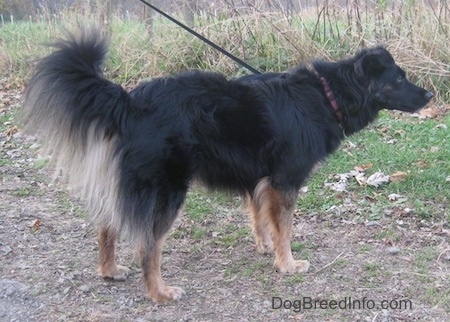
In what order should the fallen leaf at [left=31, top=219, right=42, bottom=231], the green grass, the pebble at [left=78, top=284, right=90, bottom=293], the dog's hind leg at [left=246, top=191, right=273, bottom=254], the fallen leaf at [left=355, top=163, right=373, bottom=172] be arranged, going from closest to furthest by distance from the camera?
the pebble at [left=78, top=284, right=90, bottom=293], the dog's hind leg at [left=246, top=191, right=273, bottom=254], the fallen leaf at [left=31, top=219, right=42, bottom=231], the green grass, the fallen leaf at [left=355, top=163, right=373, bottom=172]

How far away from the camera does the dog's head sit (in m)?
4.17

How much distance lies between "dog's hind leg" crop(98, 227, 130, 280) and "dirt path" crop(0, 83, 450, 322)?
0.07 meters

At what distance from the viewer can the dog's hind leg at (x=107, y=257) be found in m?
3.86

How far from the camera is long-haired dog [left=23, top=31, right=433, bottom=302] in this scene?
3330 mm

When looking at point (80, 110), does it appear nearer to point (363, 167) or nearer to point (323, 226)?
point (323, 226)

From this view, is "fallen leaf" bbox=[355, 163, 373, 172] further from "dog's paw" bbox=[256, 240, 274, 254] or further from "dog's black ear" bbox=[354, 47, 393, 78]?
"dog's paw" bbox=[256, 240, 274, 254]

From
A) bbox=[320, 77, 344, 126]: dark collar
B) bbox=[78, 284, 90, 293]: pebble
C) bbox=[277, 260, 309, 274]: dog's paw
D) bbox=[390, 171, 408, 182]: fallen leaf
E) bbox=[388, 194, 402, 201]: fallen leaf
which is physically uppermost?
bbox=[320, 77, 344, 126]: dark collar

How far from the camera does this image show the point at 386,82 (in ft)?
14.1

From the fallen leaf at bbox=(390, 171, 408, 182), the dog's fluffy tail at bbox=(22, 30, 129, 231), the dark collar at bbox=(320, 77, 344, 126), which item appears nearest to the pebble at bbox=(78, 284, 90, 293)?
the dog's fluffy tail at bbox=(22, 30, 129, 231)

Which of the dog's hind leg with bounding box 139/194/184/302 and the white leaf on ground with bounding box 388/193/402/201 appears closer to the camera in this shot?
the dog's hind leg with bounding box 139/194/184/302

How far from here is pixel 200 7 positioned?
28.9ft

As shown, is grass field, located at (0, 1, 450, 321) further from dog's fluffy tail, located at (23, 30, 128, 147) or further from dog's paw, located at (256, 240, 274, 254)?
dog's fluffy tail, located at (23, 30, 128, 147)

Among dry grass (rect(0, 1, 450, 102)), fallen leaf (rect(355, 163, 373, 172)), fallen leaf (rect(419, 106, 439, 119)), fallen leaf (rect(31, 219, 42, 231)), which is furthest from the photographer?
dry grass (rect(0, 1, 450, 102))

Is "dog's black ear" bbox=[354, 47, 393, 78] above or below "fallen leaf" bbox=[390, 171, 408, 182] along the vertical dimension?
above
